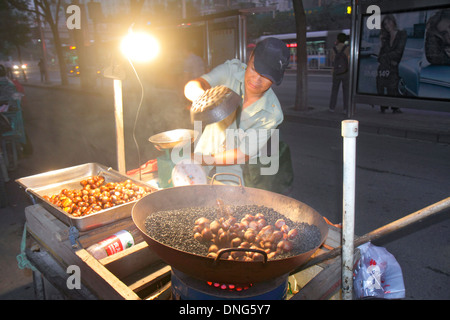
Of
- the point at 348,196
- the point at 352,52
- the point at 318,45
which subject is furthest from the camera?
the point at 318,45

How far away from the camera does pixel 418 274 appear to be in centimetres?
329

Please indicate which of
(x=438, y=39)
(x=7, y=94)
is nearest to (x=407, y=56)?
(x=438, y=39)

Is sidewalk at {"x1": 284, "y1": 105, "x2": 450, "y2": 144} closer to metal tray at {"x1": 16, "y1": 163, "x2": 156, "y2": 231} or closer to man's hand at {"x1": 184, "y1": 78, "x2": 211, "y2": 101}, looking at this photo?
man's hand at {"x1": 184, "y1": 78, "x2": 211, "y2": 101}

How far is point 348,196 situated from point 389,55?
839 cm

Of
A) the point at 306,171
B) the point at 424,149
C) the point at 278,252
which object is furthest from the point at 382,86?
the point at 278,252

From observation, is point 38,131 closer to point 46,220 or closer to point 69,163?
point 69,163

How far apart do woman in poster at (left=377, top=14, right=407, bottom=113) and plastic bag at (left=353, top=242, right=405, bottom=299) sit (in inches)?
283

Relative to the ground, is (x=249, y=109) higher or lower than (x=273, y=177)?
higher

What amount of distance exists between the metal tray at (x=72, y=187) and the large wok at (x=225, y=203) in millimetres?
A: 351

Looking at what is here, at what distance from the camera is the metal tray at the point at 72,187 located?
6.83 ft

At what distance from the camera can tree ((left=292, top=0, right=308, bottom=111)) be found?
1075 centimetres

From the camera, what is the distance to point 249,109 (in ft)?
9.32

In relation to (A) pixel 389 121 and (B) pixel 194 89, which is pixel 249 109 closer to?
(B) pixel 194 89

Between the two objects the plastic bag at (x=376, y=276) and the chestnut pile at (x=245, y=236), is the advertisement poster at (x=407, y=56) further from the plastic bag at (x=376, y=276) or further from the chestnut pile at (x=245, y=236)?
the chestnut pile at (x=245, y=236)
